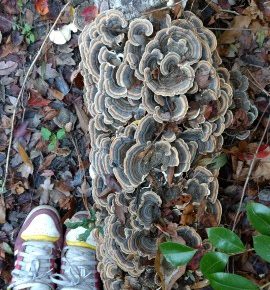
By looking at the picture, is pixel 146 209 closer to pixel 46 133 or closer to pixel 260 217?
pixel 260 217

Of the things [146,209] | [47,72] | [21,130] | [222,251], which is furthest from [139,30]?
[21,130]

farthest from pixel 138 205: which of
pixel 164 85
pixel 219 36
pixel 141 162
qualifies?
pixel 219 36

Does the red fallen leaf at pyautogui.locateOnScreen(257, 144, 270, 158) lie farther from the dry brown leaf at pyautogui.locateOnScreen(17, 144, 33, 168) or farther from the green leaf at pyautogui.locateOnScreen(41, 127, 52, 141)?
the dry brown leaf at pyautogui.locateOnScreen(17, 144, 33, 168)

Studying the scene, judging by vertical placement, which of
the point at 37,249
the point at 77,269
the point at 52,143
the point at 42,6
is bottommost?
the point at 77,269

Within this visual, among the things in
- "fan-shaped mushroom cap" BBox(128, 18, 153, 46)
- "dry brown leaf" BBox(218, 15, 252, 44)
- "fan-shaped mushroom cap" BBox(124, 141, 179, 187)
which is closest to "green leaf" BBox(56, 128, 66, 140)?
"fan-shaped mushroom cap" BBox(124, 141, 179, 187)

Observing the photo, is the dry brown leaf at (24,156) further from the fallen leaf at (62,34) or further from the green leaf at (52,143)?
the fallen leaf at (62,34)

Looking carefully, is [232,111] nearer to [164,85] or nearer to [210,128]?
[210,128]

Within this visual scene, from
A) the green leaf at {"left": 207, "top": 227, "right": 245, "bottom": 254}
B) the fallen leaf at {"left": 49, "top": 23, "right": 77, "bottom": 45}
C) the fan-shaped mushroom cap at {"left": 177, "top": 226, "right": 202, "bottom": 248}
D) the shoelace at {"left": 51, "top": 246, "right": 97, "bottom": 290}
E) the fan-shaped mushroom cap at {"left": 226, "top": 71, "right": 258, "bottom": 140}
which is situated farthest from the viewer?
the fallen leaf at {"left": 49, "top": 23, "right": 77, "bottom": 45}
